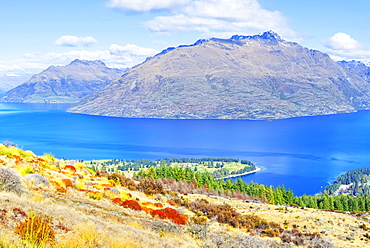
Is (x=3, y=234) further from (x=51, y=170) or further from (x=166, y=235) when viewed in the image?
(x=51, y=170)

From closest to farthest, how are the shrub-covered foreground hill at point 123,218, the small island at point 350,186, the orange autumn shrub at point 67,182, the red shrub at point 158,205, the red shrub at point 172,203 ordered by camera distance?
1. the shrub-covered foreground hill at point 123,218
2. the orange autumn shrub at point 67,182
3. the red shrub at point 158,205
4. the red shrub at point 172,203
5. the small island at point 350,186

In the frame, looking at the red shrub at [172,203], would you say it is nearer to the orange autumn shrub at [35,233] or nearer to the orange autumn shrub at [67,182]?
the orange autumn shrub at [67,182]

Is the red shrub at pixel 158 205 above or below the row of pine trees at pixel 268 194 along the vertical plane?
above

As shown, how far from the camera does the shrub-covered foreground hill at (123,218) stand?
15133 mm

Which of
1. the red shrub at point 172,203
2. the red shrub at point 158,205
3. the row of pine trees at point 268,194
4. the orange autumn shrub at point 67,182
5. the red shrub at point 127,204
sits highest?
the orange autumn shrub at point 67,182

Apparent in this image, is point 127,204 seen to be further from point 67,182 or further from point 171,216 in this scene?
point 67,182

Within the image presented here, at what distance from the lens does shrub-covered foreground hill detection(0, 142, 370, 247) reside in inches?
596

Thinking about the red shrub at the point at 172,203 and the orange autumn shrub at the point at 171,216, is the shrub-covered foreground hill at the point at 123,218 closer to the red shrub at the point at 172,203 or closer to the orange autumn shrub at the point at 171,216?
the orange autumn shrub at the point at 171,216

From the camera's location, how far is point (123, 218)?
899 inches

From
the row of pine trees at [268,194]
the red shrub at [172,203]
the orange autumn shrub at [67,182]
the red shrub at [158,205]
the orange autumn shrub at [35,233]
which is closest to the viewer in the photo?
the orange autumn shrub at [35,233]

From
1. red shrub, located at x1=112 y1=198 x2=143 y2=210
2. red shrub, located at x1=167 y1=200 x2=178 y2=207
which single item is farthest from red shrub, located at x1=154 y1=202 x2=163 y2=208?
red shrub, located at x1=112 y1=198 x2=143 y2=210

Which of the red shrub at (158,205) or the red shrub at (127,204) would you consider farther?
the red shrub at (158,205)

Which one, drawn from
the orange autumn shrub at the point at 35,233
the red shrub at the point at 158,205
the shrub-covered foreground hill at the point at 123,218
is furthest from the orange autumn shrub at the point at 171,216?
the orange autumn shrub at the point at 35,233

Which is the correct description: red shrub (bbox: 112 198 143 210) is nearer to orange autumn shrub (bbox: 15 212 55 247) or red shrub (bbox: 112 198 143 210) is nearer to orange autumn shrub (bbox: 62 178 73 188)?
orange autumn shrub (bbox: 62 178 73 188)
